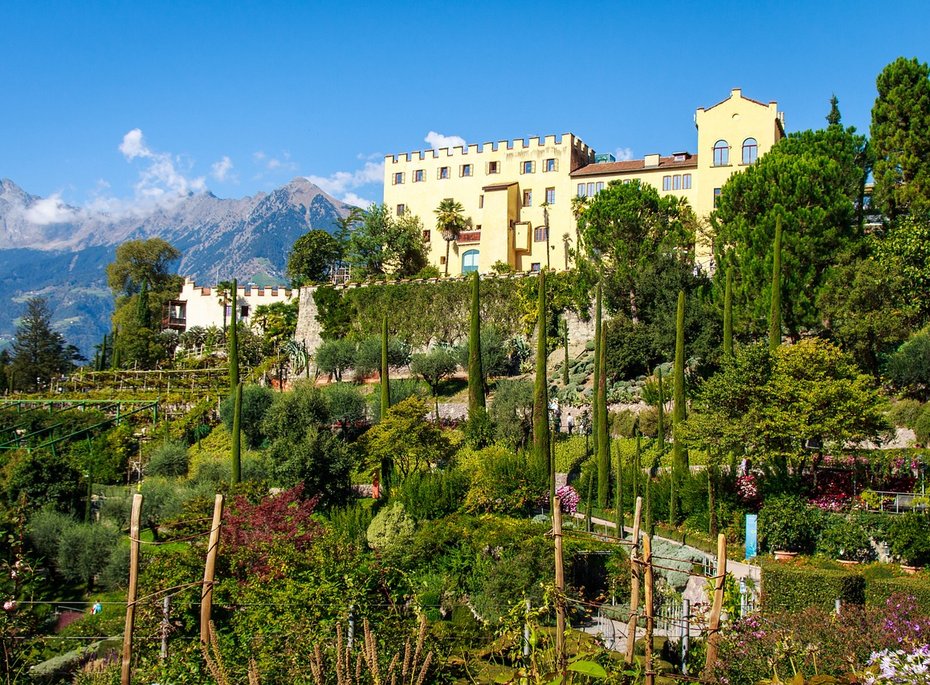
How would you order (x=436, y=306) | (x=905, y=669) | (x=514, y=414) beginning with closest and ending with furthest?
(x=905, y=669), (x=514, y=414), (x=436, y=306)

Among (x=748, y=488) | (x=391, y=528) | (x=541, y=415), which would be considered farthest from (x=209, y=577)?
(x=541, y=415)

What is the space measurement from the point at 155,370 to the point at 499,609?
33873mm

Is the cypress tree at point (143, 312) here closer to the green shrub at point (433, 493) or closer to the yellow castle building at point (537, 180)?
the yellow castle building at point (537, 180)

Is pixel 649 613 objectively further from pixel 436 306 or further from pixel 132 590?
pixel 436 306

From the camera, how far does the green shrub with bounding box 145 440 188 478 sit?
32031mm

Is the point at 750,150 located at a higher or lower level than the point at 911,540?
higher

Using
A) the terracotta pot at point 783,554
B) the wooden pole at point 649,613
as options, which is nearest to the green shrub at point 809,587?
the terracotta pot at point 783,554

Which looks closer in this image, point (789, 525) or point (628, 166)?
point (789, 525)

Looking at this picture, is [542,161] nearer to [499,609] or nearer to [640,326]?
[640,326]

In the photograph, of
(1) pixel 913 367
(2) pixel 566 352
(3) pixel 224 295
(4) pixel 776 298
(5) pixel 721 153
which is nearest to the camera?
(1) pixel 913 367

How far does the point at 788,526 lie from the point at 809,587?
641cm

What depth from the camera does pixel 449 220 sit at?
48281mm

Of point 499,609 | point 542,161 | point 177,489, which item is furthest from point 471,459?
point 542,161

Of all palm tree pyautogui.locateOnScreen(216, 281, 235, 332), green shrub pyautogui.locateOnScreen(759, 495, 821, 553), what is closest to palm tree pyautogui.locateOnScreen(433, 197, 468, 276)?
palm tree pyautogui.locateOnScreen(216, 281, 235, 332)
